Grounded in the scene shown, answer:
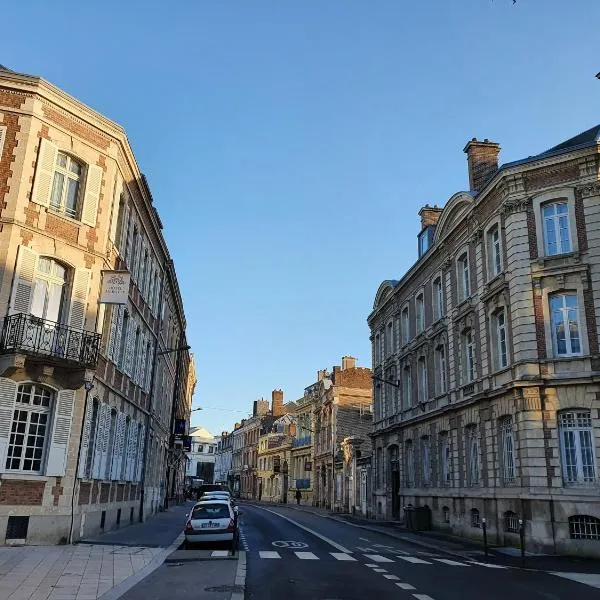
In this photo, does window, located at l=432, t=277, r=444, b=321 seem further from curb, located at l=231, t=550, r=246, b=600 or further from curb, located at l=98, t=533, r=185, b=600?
curb, located at l=231, t=550, r=246, b=600

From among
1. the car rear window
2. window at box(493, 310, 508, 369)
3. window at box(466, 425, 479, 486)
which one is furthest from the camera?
window at box(466, 425, 479, 486)

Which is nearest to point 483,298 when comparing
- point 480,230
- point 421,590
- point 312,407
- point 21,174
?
point 480,230

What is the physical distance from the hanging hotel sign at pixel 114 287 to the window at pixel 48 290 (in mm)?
1139

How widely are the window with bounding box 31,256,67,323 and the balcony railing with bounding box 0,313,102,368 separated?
48 centimetres

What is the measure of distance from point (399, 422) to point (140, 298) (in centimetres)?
1600

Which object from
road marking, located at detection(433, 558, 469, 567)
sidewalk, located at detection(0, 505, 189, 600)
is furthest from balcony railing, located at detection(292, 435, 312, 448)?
road marking, located at detection(433, 558, 469, 567)

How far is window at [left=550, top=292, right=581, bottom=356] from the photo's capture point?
2069 centimetres

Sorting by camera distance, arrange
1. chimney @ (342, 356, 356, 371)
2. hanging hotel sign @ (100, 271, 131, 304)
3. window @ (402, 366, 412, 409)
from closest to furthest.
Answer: hanging hotel sign @ (100, 271, 131, 304) → window @ (402, 366, 412, 409) → chimney @ (342, 356, 356, 371)

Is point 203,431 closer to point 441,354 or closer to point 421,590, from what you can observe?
point 441,354

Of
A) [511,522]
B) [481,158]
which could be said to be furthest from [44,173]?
[481,158]

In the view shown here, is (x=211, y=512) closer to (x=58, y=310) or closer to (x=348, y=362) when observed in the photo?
(x=58, y=310)

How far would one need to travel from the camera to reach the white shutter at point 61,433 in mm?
17094

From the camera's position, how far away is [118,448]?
23656 mm

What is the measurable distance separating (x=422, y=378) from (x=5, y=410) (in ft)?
68.0
